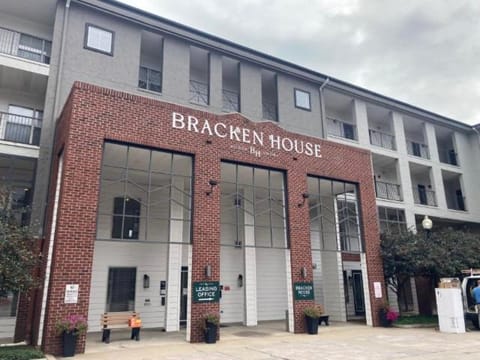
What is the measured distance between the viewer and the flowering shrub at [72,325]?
892cm

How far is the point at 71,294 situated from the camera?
30.9 feet

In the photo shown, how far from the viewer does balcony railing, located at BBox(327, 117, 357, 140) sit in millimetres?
21516

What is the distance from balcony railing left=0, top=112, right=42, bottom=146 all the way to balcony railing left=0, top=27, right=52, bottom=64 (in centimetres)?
227

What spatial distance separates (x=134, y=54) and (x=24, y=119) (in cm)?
468

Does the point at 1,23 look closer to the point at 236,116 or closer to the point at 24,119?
the point at 24,119

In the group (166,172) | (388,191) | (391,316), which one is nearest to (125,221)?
(166,172)

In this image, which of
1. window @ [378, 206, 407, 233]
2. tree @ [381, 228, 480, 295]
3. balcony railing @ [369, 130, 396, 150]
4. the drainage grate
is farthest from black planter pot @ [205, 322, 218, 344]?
balcony railing @ [369, 130, 396, 150]

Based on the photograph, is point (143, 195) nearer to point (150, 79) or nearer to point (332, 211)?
point (150, 79)

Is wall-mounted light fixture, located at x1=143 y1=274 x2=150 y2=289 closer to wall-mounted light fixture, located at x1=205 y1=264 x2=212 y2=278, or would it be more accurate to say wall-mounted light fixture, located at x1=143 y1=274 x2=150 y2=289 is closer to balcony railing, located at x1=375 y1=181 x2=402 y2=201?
wall-mounted light fixture, located at x1=205 y1=264 x2=212 y2=278

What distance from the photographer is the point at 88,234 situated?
32.7 ft

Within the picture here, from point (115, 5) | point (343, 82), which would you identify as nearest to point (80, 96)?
point (115, 5)

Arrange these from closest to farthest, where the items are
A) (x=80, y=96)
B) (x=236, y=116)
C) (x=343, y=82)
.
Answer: (x=80, y=96) → (x=236, y=116) → (x=343, y=82)

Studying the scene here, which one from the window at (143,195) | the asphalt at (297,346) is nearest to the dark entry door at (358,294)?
the asphalt at (297,346)

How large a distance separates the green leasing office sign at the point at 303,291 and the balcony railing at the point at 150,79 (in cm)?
927
